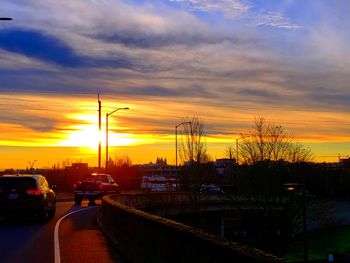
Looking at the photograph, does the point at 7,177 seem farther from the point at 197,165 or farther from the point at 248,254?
the point at 197,165

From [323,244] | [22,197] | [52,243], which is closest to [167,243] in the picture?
[52,243]

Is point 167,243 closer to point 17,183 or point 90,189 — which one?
point 17,183

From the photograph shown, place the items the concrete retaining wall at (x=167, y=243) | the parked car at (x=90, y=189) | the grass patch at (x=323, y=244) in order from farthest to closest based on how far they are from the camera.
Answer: the grass patch at (x=323, y=244) < the parked car at (x=90, y=189) < the concrete retaining wall at (x=167, y=243)

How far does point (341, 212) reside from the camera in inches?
3418

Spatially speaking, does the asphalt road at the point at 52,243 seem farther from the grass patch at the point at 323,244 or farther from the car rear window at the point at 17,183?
the grass patch at the point at 323,244

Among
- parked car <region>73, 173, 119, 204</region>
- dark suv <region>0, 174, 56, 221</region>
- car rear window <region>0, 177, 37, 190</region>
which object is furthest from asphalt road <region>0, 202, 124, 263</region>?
parked car <region>73, 173, 119, 204</region>

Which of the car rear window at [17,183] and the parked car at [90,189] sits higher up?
the car rear window at [17,183]

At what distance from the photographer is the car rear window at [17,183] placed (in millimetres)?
21391

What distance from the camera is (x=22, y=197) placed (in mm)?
21125

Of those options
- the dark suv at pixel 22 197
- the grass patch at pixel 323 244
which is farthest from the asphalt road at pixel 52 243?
the grass patch at pixel 323 244

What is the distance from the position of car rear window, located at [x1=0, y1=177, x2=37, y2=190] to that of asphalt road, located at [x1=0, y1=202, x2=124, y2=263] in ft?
4.63

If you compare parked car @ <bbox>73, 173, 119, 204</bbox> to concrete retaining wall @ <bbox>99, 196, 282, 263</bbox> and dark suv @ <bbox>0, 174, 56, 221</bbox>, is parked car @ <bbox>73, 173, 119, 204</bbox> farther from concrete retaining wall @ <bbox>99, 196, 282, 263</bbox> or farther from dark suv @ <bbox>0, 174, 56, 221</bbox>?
concrete retaining wall @ <bbox>99, 196, 282, 263</bbox>

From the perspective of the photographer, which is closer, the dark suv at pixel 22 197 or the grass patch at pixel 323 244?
the dark suv at pixel 22 197

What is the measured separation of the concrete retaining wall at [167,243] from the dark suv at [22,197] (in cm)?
649
